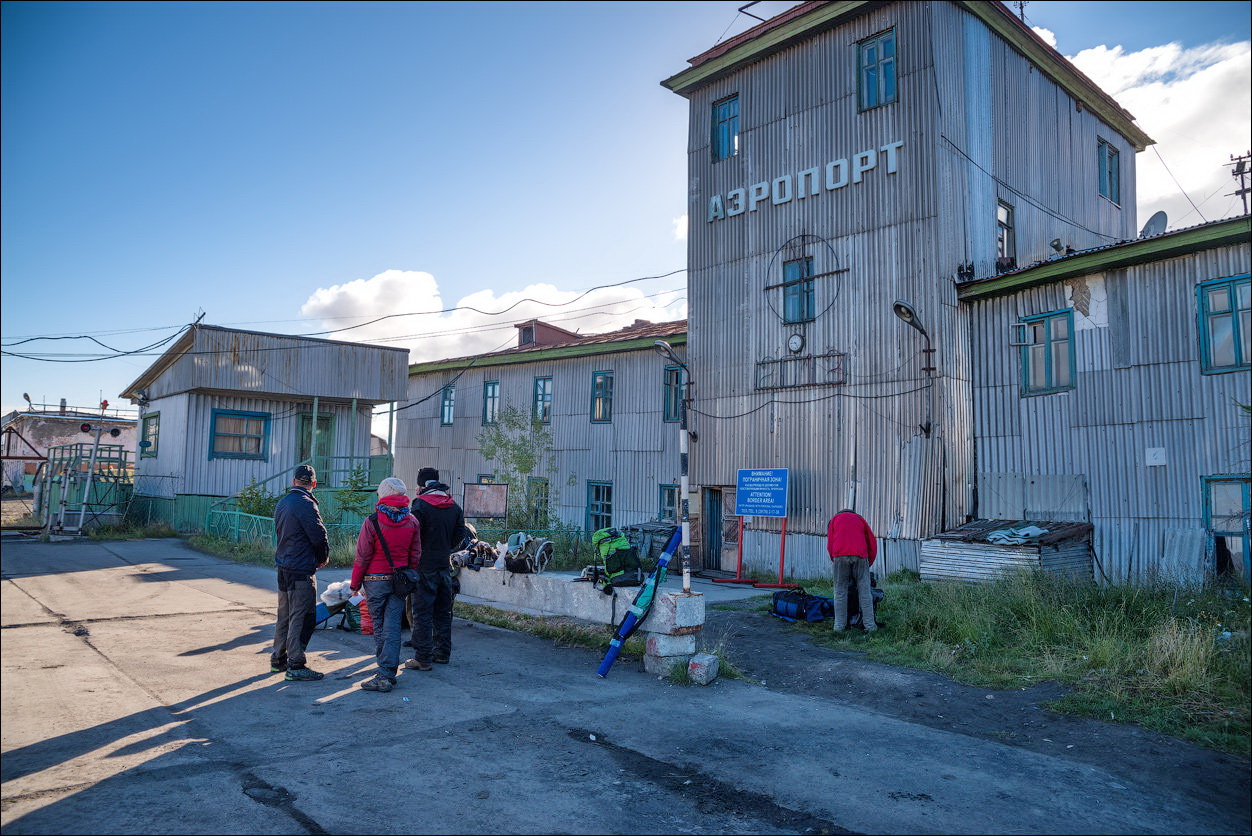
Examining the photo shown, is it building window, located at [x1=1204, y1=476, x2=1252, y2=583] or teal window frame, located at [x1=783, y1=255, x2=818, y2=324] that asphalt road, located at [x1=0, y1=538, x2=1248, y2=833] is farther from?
teal window frame, located at [x1=783, y1=255, x2=818, y2=324]

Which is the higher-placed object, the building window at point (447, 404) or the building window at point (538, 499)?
the building window at point (447, 404)

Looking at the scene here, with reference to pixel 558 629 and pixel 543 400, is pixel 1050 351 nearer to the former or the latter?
pixel 558 629

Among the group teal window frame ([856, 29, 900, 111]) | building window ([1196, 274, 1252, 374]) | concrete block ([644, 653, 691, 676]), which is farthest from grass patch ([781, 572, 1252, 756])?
teal window frame ([856, 29, 900, 111])

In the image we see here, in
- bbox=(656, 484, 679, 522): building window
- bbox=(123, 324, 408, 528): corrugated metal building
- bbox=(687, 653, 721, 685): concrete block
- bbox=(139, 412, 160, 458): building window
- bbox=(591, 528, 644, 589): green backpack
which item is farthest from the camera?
bbox=(139, 412, 160, 458): building window

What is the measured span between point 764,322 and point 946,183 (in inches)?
183

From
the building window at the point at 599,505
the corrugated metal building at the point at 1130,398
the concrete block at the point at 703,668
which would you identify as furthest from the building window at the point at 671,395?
the concrete block at the point at 703,668

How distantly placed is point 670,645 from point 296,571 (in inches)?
151

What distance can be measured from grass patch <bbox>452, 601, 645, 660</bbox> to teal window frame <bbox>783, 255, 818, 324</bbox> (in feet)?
31.5

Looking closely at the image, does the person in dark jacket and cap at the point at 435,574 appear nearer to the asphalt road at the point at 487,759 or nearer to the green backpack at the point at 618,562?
the asphalt road at the point at 487,759

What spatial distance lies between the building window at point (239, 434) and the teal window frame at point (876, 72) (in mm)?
19614

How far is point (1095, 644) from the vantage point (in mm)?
8852

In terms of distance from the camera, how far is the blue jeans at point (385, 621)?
759cm

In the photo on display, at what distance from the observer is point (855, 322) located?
16.8m

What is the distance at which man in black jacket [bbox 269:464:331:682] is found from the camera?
26.4 ft
